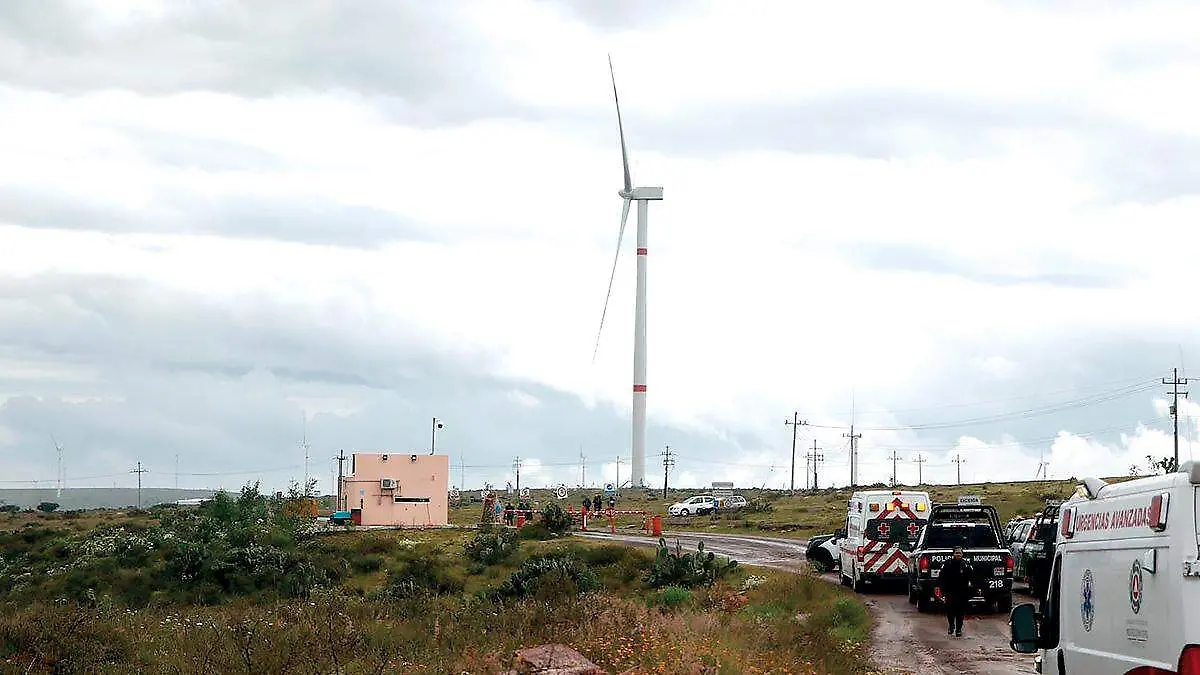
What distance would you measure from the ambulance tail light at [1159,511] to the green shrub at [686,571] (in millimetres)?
29219

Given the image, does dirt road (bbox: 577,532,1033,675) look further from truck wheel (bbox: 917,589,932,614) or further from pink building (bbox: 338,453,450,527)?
pink building (bbox: 338,453,450,527)

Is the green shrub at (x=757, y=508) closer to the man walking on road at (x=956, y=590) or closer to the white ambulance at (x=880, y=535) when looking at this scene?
the white ambulance at (x=880, y=535)

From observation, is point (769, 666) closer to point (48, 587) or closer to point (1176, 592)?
point (1176, 592)

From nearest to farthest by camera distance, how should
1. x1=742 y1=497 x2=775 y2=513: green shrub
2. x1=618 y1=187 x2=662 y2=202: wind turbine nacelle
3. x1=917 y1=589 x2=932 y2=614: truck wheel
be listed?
x1=917 y1=589 x2=932 y2=614: truck wheel, x1=742 y1=497 x2=775 y2=513: green shrub, x1=618 y1=187 x2=662 y2=202: wind turbine nacelle

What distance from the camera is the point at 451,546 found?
55.2 meters

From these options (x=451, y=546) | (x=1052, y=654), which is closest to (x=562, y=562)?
(x=451, y=546)

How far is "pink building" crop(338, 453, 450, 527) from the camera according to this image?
232 ft

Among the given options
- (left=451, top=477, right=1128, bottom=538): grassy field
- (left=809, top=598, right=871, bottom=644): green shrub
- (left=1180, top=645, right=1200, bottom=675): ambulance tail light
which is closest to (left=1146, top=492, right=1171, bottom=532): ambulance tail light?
(left=1180, top=645, right=1200, bottom=675): ambulance tail light

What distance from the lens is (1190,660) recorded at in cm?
812

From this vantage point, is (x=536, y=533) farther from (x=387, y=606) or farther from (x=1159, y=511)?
(x=1159, y=511)

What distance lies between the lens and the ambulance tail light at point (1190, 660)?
26.4 feet

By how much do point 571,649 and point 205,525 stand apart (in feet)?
142

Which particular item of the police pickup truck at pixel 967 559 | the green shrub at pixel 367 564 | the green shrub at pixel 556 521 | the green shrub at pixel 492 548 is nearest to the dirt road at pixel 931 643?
the police pickup truck at pixel 967 559

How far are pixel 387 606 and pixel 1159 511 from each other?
76.0 ft
